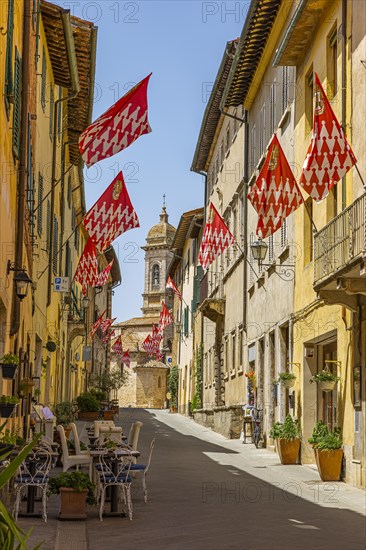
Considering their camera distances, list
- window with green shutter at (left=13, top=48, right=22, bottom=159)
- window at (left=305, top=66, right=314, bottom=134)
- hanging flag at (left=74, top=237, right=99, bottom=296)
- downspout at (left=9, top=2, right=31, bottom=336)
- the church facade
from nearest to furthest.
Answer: window with green shutter at (left=13, top=48, right=22, bottom=159), downspout at (left=9, top=2, right=31, bottom=336), window at (left=305, top=66, right=314, bottom=134), hanging flag at (left=74, top=237, right=99, bottom=296), the church facade

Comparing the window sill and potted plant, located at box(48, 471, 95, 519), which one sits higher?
the window sill

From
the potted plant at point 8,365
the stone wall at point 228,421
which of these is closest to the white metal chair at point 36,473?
the potted plant at point 8,365

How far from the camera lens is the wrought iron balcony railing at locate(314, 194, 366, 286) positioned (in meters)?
13.4

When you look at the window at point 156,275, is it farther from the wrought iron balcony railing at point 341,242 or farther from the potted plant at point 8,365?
the potted plant at point 8,365

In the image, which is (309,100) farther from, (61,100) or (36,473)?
(36,473)

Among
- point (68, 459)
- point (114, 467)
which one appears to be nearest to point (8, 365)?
point (68, 459)

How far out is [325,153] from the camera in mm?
14188

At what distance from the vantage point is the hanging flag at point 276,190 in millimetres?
16562

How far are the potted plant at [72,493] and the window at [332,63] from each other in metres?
10.3

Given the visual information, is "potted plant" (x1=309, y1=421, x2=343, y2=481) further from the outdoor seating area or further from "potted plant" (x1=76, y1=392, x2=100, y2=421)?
"potted plant" (x1=76, y1=392, x2=100, y2=421)

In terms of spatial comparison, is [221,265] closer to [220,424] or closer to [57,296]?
[220,424]

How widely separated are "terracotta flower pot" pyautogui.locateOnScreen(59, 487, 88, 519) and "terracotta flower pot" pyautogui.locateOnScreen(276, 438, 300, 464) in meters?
9.43

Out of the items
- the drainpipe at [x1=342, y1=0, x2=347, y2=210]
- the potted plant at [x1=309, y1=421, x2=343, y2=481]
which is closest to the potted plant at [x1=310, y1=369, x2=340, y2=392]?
the potted plant at [x1=309, y1=421, x2=343, y2=481]

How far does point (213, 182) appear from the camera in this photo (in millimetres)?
41438
